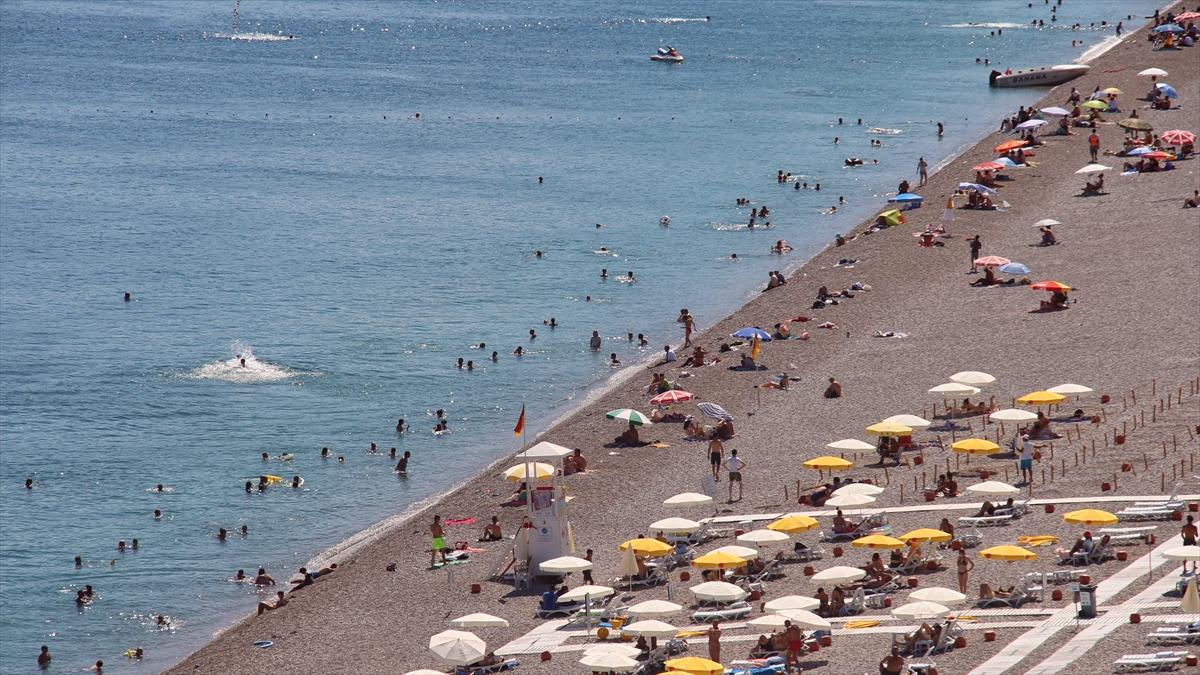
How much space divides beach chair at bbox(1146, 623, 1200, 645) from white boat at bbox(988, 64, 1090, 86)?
8107 centimetres

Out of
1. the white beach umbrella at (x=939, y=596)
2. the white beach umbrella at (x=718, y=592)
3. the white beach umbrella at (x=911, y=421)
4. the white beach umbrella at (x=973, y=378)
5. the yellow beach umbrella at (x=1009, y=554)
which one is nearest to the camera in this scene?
the white beach umbrella at (x=939, y=596)

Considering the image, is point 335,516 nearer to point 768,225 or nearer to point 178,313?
point 178,313

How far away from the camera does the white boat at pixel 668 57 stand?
13962 centimetres

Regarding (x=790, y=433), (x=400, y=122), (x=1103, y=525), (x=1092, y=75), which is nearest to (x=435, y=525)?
(x=790, y=433)

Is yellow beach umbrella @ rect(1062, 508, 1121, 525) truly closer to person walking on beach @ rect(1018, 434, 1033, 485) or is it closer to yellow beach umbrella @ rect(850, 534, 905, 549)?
yellow beach umbrella @ rect(850, 534, 905, 549)

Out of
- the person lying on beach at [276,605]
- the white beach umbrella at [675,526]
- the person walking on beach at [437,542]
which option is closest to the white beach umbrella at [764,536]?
the white beach umbrella at [675,526]

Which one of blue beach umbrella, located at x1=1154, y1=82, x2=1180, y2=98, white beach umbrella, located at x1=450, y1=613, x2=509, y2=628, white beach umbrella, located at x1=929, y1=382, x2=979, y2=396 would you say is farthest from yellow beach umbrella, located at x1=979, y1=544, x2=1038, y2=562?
blue beach umbrella, located at x1=1154, y1=82, x2=1180, y2=98

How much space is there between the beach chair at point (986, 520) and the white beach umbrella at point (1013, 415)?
5545 millimetres

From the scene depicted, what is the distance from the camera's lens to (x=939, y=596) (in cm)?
3031

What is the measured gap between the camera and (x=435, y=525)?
3972 cm

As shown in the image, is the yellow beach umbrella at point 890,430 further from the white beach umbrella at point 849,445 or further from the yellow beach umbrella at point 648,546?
the yellow beach umbrella at point 648,546

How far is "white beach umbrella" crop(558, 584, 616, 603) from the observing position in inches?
1316

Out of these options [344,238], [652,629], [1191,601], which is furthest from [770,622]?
[344,238]

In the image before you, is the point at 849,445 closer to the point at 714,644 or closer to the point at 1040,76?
the point at 714,644
